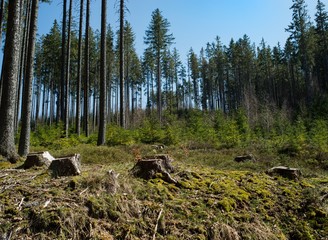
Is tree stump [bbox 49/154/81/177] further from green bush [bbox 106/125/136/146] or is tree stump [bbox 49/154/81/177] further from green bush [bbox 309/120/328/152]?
green bush [bbox 309/120/328/152]

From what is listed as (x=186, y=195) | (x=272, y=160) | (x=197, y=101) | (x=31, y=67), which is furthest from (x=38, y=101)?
(x=186, y=195)

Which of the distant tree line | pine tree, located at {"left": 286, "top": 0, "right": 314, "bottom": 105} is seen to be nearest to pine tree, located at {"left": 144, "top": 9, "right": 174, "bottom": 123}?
the distant tree line

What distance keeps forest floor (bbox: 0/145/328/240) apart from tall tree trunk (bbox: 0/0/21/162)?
2.61 meters

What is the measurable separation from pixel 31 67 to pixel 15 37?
2011 millimetres

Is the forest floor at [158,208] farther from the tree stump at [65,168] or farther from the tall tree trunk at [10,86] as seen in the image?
the tall tree trunk at [10,86]

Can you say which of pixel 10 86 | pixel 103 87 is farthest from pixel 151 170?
pixel 103 87

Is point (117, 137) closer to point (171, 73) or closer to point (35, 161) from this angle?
point (35, 161)

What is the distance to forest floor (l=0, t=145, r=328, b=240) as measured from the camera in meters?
2.98

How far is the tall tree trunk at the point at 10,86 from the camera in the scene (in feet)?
22.8

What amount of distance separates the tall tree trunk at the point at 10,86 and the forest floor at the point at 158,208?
8.57 ft

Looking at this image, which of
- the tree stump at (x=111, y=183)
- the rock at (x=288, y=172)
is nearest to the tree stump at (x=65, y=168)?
the tree stump at (x=111, y=183)

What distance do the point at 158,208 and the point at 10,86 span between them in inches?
233

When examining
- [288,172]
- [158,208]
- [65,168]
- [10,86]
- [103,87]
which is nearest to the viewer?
[158,208]

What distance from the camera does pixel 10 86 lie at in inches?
292
